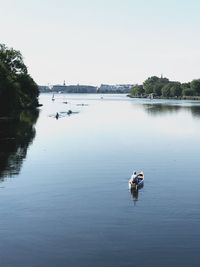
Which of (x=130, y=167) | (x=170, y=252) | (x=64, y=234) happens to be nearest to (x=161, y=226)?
(x=170, y=252)

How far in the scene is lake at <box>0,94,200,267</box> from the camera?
29.4 metres

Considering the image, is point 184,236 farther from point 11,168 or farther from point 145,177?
point 11,168

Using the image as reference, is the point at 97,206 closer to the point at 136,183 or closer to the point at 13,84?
the point at 136,183

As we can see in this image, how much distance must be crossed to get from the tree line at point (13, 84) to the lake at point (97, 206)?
37405mm

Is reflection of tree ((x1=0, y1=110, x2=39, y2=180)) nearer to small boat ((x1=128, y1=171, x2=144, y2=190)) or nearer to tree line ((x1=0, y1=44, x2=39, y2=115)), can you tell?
tree line ((x1=0, y1=44, x2=39, y2=115))

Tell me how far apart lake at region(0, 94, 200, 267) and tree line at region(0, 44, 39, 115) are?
37.4 m

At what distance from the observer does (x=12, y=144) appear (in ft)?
256

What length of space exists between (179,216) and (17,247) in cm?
1378

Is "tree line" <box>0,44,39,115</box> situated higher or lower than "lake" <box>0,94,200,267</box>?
higher

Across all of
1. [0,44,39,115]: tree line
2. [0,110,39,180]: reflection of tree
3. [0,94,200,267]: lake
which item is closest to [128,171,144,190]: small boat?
[0,94,200,267]: lake

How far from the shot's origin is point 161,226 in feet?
114

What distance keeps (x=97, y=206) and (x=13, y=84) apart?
82146 millimetres

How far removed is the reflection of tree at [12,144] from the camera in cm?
5830

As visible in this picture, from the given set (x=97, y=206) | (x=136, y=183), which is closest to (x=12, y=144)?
(x=136, y=183)
